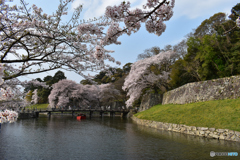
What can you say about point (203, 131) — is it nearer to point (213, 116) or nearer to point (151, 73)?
point (213, 116)

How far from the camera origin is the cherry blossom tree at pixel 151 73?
26.7 meters

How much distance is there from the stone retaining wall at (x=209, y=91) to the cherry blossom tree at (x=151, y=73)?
423cm

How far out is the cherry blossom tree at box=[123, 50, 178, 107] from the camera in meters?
26.7

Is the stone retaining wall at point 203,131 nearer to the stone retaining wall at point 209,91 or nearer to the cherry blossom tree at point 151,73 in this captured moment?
the stone retaining wall at point 209,91

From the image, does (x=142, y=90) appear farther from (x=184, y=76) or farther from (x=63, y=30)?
(x=63, y=30)

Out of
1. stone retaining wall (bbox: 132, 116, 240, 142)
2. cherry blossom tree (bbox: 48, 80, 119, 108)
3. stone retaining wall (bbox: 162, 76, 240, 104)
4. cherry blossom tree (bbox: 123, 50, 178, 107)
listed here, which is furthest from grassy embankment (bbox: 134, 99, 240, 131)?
cherry blossom tree (bbox: 48, 80, 119, 108)

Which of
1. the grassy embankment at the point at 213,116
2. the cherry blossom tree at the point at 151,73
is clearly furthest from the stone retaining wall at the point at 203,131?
the cherry blossom tree at the point at 151,73

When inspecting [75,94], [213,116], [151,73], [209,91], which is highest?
[151,73]

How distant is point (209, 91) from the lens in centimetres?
1730

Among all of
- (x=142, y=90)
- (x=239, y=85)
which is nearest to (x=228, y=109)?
(x=239, y=85)

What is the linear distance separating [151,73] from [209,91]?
36.3 ft

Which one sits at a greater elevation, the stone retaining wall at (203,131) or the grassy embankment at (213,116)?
the grassy embankment at (213,116)

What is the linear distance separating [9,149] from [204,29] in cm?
3070

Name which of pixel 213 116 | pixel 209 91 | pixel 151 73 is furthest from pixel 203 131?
pixel 151 73
